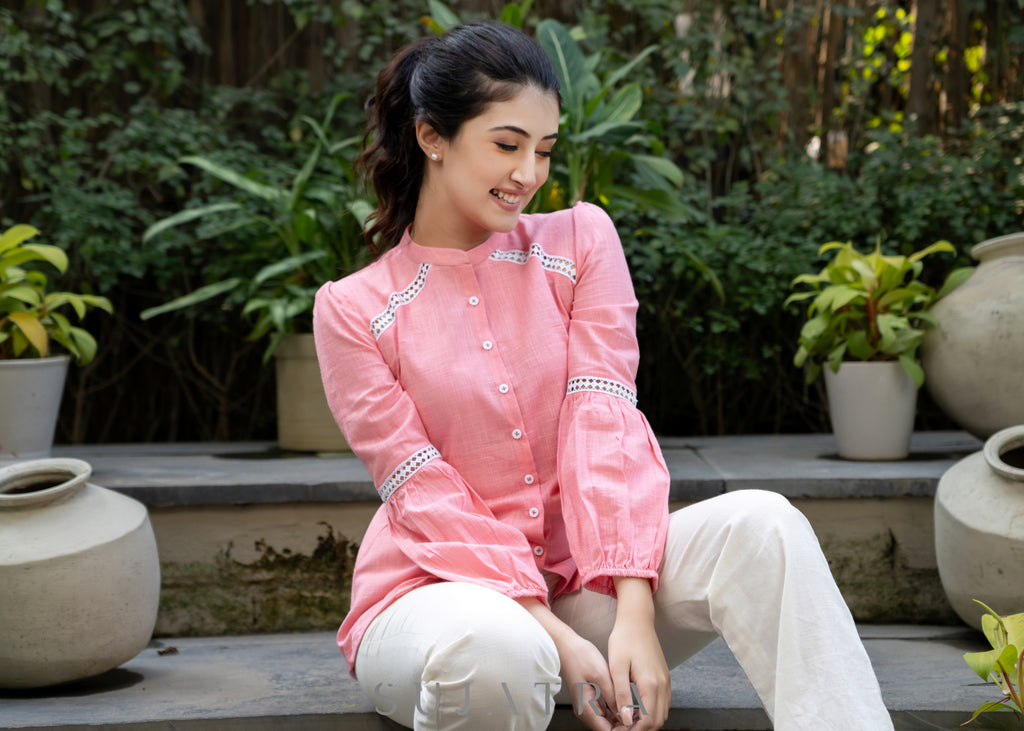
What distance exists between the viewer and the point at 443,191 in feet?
5.11

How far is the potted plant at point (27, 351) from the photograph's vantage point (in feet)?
7.97

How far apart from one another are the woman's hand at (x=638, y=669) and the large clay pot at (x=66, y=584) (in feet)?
3.40

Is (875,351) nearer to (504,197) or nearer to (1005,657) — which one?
(1005,657)

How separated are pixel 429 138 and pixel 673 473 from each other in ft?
3.81

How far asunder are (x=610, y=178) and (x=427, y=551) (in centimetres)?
178

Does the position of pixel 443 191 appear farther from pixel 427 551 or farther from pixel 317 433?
pixel 317 433

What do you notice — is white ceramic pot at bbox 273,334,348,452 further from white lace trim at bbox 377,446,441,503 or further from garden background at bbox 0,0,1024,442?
white lace trim at bbox 377,446,441,503

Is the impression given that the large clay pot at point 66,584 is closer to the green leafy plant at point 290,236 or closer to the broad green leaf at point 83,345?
the broad green leaf at point 83,345

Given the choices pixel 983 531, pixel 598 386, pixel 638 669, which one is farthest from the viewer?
pixel 983 531

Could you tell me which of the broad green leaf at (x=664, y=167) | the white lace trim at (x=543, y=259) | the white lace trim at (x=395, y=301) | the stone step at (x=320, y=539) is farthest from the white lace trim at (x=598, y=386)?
the broad green leaf at (x=664, y=167)

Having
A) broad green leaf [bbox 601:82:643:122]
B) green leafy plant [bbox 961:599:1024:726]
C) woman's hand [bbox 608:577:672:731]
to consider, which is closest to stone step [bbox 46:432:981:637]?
green leafy plant [bbox 961:599:1024:726]

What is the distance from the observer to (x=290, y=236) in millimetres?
2863

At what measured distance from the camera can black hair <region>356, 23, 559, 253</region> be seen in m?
1.42

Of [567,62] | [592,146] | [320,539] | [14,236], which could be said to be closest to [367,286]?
[320,539]
